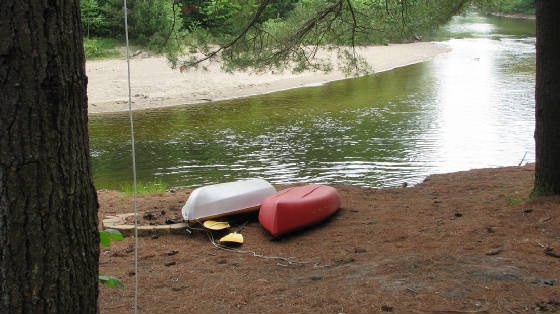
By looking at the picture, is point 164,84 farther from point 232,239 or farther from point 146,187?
point 232,239

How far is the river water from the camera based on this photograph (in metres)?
11.2

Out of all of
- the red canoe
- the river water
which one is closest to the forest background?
the river water

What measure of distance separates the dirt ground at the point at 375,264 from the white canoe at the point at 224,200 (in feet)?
0.77

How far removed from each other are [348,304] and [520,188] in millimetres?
4051

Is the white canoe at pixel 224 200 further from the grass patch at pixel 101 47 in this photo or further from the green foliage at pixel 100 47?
the green foliage at pixel 100 47

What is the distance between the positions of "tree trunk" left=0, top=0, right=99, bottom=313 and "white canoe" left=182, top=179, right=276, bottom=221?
402 cm

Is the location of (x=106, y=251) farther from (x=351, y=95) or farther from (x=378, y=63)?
(x=378, y=63)

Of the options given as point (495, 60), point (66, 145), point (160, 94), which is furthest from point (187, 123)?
point (495, 60)

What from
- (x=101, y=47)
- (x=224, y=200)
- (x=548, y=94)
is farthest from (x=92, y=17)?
(x=548, y=94)

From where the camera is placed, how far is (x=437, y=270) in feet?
12.7

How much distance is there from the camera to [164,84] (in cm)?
2048

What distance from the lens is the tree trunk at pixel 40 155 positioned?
1.68 metres

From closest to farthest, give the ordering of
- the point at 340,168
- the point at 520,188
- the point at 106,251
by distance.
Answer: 1. the point at 106,251
2. the point at 520,188
3. the point at 340,168

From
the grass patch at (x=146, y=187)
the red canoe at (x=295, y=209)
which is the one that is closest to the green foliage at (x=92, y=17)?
the grass patch at (x=146, y=187)
